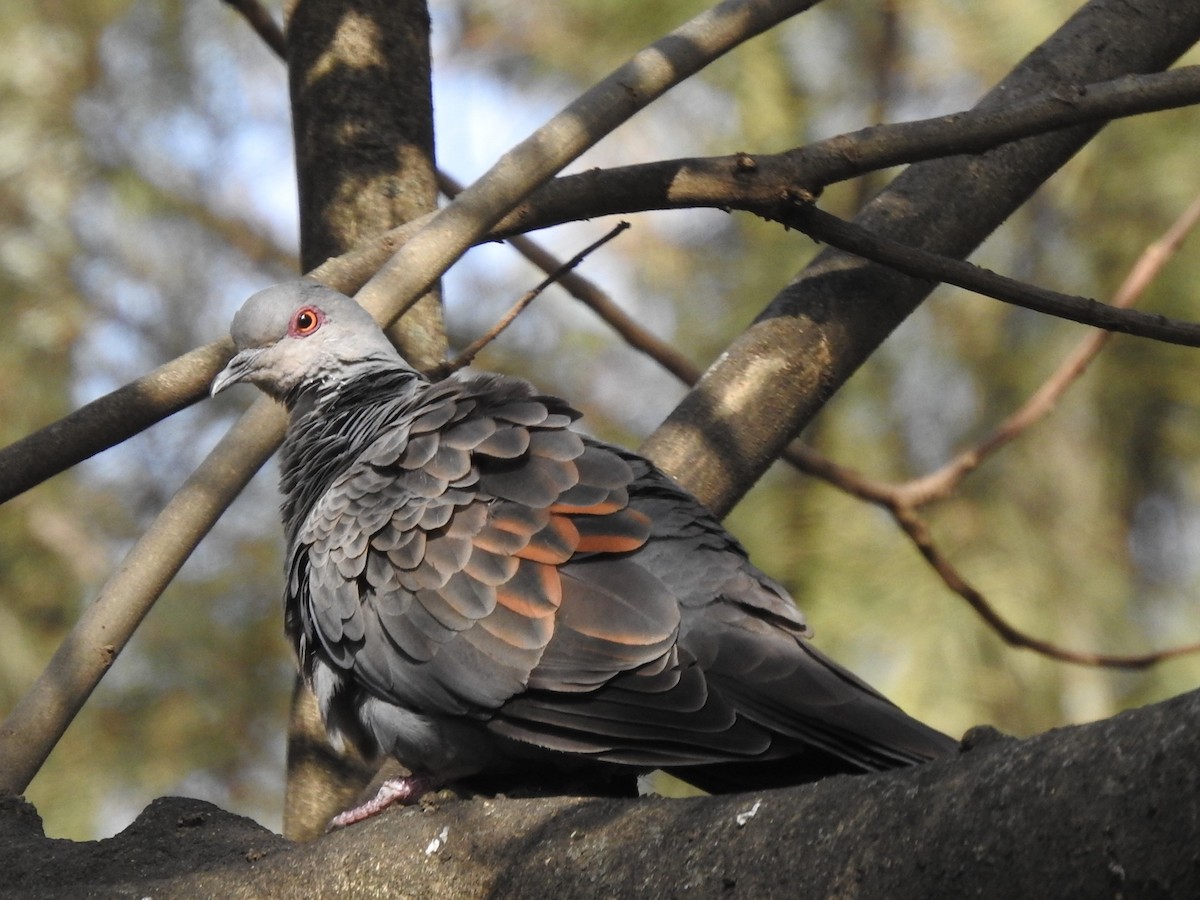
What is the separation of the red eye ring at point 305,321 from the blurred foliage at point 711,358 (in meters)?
4.83

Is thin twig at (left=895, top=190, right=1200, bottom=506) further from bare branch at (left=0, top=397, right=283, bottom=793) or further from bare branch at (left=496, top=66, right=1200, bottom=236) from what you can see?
bare branch at (left=0, top=397, right=283, bottom=793)

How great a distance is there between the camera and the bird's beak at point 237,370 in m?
3.63

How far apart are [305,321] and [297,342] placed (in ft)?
0.22

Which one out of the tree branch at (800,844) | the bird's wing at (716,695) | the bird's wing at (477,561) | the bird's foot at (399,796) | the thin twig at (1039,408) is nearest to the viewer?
the tree branch at (800,844)

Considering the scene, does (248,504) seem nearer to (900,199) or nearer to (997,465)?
(997,465)

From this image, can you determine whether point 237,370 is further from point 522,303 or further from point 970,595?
point 970,595

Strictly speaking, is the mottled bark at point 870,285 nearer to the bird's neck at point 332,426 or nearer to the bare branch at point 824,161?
the bare branch at point 824,161

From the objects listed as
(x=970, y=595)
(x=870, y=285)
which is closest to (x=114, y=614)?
(x=870, y=285)

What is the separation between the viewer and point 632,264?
10.0m

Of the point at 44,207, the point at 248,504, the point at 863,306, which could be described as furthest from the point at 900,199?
the point at 44,207

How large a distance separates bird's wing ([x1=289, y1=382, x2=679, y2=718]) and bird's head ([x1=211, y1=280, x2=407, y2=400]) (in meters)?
0.64

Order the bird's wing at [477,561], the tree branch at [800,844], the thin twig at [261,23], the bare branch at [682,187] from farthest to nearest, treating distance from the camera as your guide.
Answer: the thin twig at [261,23] < the bare branch at [682,187] < the bird's wing at [477,561] < the tree branch at [800,844]

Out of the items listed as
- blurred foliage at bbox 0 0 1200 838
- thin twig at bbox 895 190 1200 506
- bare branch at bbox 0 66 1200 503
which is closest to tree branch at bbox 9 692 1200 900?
bare branch at bbox 0 66 1200 503

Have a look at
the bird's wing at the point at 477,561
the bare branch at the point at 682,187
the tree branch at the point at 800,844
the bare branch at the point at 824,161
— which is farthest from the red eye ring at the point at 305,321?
the tree branch at the point at 800,844
